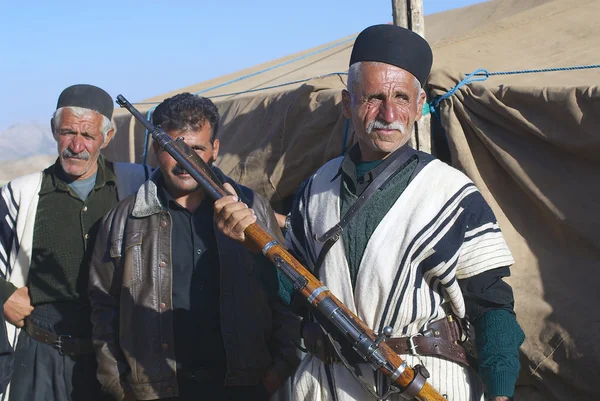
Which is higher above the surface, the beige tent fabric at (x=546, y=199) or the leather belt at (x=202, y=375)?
the beige tent fabric at (x=546, y=199)

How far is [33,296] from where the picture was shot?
130 inches

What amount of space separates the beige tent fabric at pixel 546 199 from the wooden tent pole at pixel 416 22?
0.40 feet

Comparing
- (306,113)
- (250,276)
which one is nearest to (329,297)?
(250,276)

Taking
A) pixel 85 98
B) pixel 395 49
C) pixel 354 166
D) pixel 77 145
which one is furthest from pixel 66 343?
pixel 395 49

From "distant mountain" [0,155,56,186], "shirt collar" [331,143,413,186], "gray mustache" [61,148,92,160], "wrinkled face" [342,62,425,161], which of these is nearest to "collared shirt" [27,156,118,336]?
"gray mustache" [61,148,92,160]

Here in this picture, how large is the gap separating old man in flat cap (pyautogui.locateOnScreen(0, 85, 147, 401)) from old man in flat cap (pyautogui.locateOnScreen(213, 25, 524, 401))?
1.23 m

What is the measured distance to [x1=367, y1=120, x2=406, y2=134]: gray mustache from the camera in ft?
7.29

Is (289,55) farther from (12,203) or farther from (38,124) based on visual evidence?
(38,124)

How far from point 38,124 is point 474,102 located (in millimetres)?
130746

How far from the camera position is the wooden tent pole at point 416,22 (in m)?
4.13

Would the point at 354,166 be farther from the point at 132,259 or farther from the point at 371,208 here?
the point at 132,259

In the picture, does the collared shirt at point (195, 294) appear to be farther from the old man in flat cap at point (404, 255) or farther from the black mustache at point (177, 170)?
the old man in flat cap at point (404, 255)

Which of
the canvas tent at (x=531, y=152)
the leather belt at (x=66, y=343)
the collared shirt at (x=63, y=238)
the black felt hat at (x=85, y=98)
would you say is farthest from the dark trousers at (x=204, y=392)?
the canvas tent at (x=531, y=152)

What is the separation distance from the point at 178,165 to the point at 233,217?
633 mm
